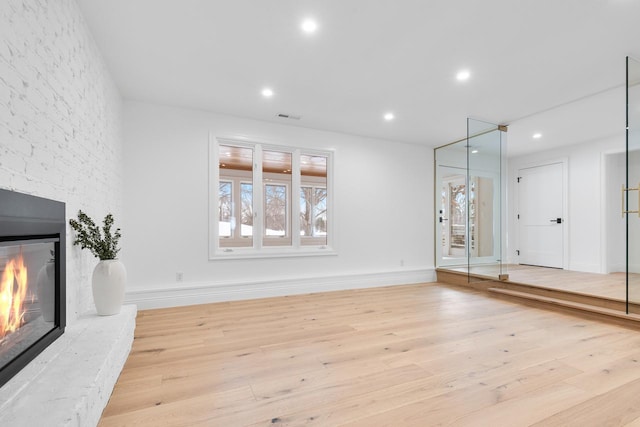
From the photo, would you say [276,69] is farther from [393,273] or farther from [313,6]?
[393,273]

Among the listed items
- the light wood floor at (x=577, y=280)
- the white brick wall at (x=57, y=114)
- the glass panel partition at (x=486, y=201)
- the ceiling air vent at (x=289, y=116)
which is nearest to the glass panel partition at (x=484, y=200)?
the glass panel partition at (x=486, y=201)

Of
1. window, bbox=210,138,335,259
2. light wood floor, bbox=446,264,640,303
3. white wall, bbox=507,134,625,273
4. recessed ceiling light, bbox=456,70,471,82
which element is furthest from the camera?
white wall, bbox=507,134,625,273

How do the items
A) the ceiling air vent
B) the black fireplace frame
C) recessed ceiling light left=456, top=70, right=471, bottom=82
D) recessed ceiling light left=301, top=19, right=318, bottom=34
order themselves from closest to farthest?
the black fireplace frame < recessed ceiling light left=301, top=19, right=318, bottom=34 < recessed ceiling light left=456, top=70, right=471, bottom=82 < the ceiling air vent

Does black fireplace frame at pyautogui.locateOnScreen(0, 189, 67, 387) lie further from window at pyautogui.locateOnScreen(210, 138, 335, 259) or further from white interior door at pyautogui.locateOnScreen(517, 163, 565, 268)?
white interior door at pyautogui.locateOnScreen(517, 163, 565, 268)

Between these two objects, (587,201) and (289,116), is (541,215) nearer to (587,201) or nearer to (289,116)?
(587,201)

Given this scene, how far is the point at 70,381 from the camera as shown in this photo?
133 cm

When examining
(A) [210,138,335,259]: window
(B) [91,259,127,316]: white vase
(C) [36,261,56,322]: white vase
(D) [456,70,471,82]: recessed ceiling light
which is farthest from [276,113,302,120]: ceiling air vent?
(C) [36,261,56,322]: white vase

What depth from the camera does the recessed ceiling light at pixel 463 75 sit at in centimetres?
298

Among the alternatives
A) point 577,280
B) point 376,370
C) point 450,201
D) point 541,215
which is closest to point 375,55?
point 376,370

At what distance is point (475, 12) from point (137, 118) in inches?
144

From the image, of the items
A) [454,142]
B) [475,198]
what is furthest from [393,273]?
[454,142]

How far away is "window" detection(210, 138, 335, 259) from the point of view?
4254mm

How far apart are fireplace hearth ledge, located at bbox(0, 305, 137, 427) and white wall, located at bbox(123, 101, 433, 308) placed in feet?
5.84

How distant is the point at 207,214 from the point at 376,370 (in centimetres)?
288
